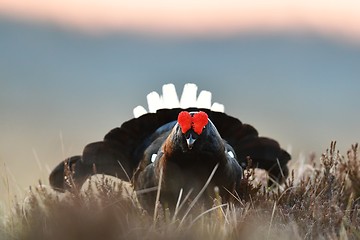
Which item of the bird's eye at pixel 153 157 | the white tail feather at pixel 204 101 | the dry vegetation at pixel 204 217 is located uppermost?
Result: the white tail feather at pixel 204 101

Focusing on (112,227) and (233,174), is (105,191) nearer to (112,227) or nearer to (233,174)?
(233,174)

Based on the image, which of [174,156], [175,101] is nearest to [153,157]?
[174,156]

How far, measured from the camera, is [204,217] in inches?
185

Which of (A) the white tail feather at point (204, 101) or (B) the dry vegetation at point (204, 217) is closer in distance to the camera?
(B) the dry vegetation at point (204, 217)

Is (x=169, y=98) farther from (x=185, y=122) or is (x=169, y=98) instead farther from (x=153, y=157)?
(x=185, y=122)

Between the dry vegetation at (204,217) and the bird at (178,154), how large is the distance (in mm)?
187

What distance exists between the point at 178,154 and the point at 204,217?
447mm

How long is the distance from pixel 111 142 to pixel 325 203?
5.89 ft

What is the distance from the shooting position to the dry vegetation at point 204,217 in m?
3.64

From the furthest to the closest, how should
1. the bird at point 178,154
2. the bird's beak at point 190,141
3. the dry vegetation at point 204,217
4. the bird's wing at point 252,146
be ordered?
the bird's wing at point 252,146
the bird at point 178,154
the bird's beak at point 190,141
the dry vegetation at point 204,217

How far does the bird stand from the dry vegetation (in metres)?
0.19

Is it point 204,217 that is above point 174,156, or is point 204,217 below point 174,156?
below

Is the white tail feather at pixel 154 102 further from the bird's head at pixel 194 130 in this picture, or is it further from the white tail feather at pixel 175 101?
the bird's head at pixel 194 130

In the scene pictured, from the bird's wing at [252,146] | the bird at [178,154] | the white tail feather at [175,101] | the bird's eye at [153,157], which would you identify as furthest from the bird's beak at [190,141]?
the white tail feather at [175,101]
